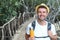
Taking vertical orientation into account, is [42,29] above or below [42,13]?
below

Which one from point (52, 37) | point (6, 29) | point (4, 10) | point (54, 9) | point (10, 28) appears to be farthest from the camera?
point (54, 9)

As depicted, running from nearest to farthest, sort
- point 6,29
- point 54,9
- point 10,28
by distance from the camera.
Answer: point 6,29 < point 10,28 < point 54,9

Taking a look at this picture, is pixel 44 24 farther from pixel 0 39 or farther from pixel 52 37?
pixel 0 39

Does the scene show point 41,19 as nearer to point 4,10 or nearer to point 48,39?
point 48,39

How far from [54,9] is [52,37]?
1246 cm

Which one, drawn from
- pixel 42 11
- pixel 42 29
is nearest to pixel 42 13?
pixel 42 11

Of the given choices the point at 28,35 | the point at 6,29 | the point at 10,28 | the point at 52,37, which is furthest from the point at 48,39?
the point at 10,28

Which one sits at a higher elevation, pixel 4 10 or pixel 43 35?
pixel 4 10

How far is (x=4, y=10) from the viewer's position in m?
10.6

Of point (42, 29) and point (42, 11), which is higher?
point (42, 11)

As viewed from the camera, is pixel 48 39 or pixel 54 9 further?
pixel 54 9

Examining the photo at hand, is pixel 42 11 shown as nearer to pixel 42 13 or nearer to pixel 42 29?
pixel 42 13

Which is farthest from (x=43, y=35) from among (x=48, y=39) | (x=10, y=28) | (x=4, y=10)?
(x=4, y=10)

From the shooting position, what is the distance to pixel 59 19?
680 inches
